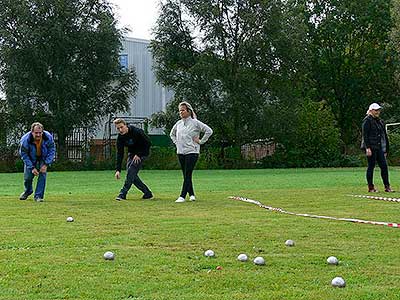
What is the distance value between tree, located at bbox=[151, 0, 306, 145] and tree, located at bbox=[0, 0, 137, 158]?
3.24 m

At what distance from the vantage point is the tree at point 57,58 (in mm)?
39125

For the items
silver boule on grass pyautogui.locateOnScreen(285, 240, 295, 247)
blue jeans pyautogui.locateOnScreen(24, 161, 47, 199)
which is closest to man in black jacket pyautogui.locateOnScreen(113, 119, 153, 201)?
blue jeans pyautogui.locateOnScreen(24, 161, 47, 199)

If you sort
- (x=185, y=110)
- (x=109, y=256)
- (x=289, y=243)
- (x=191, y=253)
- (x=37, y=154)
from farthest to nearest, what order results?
(x=37, y=154) < (x=185, y=110) < (x=289, y=243) < (x=191, y=253) < (x=109, y=256)

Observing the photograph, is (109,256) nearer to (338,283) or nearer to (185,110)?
(338,283)

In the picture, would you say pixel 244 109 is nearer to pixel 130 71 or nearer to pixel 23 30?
pixel 130 71

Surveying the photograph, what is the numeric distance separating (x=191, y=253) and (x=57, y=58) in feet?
113

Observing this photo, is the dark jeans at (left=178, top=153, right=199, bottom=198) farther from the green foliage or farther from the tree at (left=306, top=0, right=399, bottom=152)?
the tree at (left=306, top=0, right=399, bottom=152)

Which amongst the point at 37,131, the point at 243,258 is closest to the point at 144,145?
the point at 37,131

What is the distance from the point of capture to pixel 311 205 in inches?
490

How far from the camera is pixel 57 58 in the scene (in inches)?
1563

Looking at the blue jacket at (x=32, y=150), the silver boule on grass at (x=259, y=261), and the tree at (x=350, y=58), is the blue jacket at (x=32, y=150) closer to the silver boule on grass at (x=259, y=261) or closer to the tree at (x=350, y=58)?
the silver boule on grass at (x=259, y=261)

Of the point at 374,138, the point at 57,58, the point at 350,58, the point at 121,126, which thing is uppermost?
the point at 350,58

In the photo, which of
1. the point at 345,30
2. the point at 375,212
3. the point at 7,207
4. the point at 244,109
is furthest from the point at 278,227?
the point at 345,30

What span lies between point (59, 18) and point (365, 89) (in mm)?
25274
